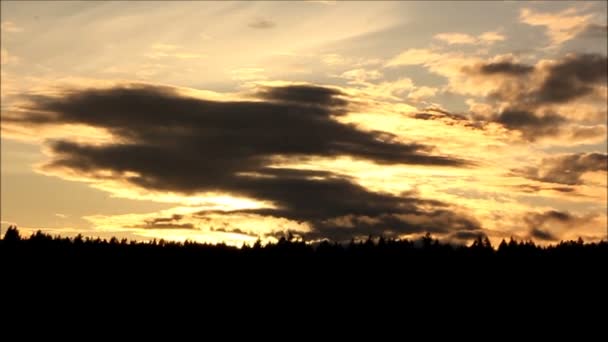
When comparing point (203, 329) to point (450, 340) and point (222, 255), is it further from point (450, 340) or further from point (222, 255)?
point (450, 340)

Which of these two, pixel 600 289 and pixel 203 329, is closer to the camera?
pixel 600 289

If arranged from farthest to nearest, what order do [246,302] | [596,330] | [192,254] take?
[192,254], [246,302], [596,330]

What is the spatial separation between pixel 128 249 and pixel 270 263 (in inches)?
1098

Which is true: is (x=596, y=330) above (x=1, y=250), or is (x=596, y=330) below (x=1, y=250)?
below

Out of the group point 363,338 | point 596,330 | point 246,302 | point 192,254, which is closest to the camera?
point 596,330

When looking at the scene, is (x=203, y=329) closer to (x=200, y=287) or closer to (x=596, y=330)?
(x=200, y=287)

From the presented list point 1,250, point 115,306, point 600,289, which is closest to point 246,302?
point 115,306

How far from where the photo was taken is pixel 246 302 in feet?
559

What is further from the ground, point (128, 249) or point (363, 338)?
point (128, 249)

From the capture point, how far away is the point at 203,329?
16500 cm

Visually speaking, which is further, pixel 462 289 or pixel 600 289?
pixel 462 289

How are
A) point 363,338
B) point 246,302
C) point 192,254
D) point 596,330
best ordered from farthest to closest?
point 192,254
point 246,302
point 363,338
point 596,330

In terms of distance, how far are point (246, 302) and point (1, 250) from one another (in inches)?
1914

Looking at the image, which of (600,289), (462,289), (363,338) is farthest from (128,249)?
(600,289)
